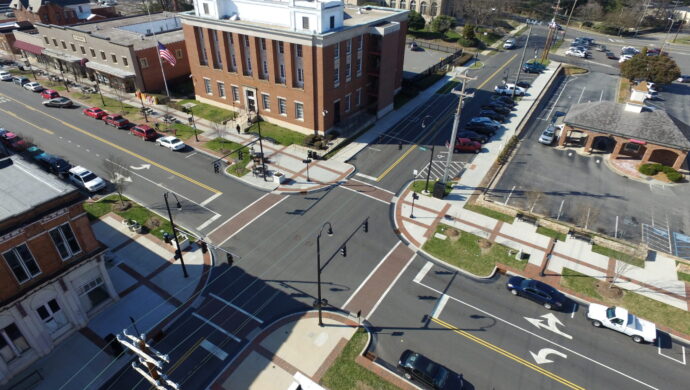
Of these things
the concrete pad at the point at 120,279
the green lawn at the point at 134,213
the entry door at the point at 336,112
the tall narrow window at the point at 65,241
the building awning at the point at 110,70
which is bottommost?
the concrete pad at the point at 120,279

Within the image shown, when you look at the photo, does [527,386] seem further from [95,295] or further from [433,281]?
[95,295]

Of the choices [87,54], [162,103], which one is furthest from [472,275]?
[87,54]

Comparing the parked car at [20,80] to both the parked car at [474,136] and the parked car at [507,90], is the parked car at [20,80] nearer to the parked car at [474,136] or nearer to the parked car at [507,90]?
the parked car at [474,136]

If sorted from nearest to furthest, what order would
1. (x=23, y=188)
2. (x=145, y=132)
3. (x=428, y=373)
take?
(x=428, y=373), (x=23, y=188), (x=145, y=132)

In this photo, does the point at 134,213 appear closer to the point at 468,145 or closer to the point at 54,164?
the point at 54,164

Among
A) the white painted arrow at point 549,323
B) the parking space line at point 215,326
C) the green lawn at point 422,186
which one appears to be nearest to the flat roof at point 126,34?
the green lawn at point 422,186

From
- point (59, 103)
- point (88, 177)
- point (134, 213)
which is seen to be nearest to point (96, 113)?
point (59, 103)
